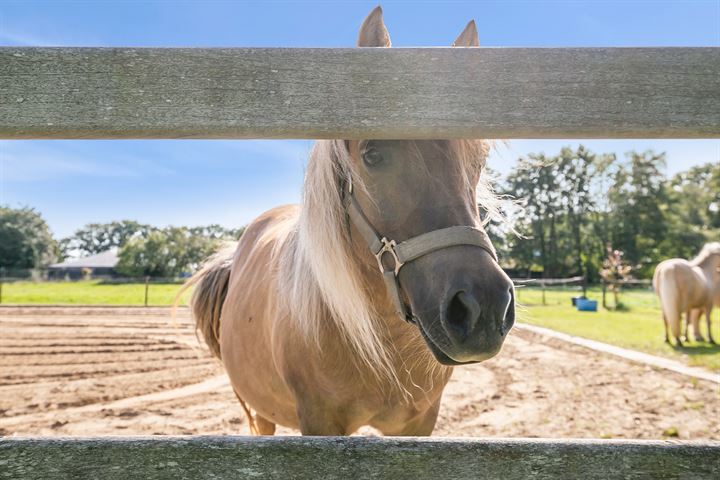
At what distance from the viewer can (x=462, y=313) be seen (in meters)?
1.32

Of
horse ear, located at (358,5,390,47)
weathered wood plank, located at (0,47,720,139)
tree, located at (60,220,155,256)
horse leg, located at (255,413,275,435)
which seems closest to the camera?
weathered wood plank, located at (0,47,720,139)

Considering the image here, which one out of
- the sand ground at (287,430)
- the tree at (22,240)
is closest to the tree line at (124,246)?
the tree at (22,240)

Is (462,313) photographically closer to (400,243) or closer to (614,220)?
(400,243)

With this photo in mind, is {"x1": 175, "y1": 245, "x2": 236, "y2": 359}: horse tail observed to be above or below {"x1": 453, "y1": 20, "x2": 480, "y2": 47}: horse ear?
below

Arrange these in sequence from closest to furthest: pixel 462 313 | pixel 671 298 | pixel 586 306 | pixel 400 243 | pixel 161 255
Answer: pixel 462 313 → pixel 400 243 → pixel 671 298 → pixel 586 306 → pixel 161 255

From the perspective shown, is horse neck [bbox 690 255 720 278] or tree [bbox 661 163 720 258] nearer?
horse neck [bbox 690 255 720 278]

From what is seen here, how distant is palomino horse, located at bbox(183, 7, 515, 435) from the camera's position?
4.40 feet

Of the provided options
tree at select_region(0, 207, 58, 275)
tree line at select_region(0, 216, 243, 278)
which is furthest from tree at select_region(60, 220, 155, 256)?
tree at select_region(0, 207, 58, 275)

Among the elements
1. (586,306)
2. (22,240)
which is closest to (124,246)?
(22,240)

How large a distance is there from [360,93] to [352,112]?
5 centimetres

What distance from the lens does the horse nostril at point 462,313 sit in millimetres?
1242

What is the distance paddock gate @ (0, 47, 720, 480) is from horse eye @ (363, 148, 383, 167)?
558 mm

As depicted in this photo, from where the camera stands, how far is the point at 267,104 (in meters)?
0.95

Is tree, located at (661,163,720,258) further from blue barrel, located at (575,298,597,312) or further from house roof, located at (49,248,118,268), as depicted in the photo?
house roof, located at (49,248,118,268)
